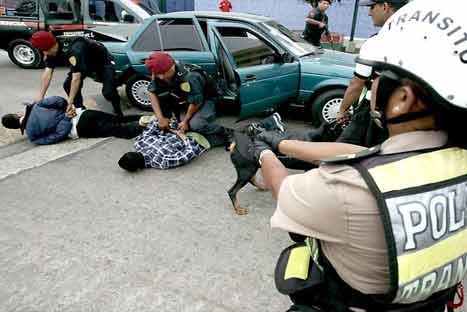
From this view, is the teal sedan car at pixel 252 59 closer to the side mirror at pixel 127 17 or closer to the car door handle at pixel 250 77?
the car door handle at pixel 250 77

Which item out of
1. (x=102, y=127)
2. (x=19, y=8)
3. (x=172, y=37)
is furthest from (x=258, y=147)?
(x=19, y=8)

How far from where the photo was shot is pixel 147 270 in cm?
260

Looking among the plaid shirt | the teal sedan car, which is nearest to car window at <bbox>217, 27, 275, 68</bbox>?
the teal sedan car

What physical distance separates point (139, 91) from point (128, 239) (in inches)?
140

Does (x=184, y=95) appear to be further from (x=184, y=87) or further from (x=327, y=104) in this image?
(x=327, y=104)

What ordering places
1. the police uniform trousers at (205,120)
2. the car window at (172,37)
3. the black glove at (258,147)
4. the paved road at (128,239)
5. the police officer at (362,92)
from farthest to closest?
1. the car window at (172,37)
2. the police uniform trousers at (205,120)
3. the paved road at (128,239)
4. the police officer at (362,92)
5. the black glove at (258,147)

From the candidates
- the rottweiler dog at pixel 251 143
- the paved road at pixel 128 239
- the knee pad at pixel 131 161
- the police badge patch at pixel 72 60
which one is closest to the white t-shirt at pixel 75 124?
the paved road at pixel 128 239

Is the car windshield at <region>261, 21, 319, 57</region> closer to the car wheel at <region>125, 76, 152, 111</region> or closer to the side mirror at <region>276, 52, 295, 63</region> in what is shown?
the side mirror at <region>276, 52, 295, 63</region>

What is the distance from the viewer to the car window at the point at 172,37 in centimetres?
557

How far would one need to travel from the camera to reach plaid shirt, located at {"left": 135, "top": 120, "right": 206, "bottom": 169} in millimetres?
4113

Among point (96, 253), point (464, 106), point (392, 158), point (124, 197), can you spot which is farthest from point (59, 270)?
point (464, 106)

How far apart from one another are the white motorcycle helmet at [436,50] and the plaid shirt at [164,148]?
3.28 m

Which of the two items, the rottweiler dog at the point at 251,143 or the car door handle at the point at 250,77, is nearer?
the rottweiler dog at the point at 251,143

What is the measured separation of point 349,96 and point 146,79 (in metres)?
3.56
